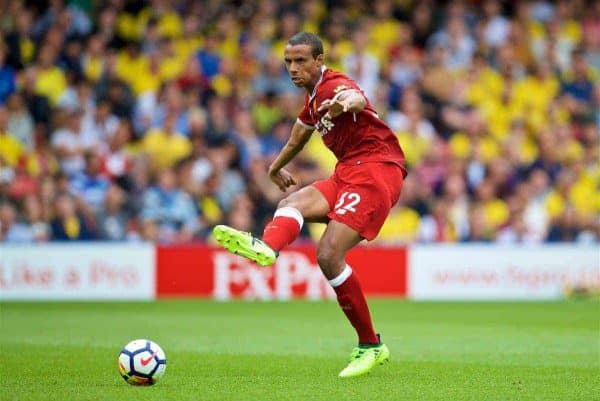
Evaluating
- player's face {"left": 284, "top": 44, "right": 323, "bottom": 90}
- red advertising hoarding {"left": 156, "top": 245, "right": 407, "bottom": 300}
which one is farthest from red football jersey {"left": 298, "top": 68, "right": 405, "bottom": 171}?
red advertising hoarding {"left": 156, "top": 245, "right": 407, "bottom": 300}

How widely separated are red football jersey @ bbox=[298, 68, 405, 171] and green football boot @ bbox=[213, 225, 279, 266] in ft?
4.47

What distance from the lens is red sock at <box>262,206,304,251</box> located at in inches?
313

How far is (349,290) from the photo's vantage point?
853cm

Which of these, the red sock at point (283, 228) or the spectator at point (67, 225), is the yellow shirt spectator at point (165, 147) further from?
the red sock at point (283, 228)

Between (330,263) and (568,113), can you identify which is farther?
(568,113)

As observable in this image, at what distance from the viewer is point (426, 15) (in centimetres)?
2278

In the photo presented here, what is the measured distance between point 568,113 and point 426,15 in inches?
131

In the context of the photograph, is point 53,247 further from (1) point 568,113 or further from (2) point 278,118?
(1) point 568,113

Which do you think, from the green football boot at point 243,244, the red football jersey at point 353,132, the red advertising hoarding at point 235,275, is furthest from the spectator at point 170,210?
the green football boot at point 243,244

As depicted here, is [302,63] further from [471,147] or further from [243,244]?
[471,147]

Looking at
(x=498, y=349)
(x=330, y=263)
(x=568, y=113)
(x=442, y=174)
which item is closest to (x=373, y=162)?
(x=330, y=263)

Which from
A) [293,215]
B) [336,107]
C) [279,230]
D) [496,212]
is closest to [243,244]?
[279,230]

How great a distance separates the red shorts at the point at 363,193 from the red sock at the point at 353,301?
1.14 feet

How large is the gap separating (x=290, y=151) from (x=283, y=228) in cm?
109
